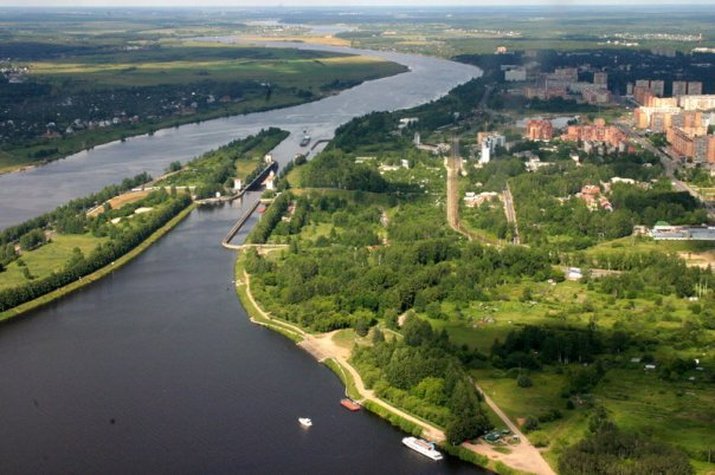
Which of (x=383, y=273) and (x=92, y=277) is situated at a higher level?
(x=383, y=273)

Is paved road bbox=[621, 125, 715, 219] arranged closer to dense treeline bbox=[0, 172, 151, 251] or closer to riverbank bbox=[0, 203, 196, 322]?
riverbank bbox=[0, 203, 196, 322]

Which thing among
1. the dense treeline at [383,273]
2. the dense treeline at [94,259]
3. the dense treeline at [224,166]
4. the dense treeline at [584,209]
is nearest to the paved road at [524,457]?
the dense treeline at [383,273]

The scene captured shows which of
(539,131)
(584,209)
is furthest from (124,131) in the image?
(584,209)

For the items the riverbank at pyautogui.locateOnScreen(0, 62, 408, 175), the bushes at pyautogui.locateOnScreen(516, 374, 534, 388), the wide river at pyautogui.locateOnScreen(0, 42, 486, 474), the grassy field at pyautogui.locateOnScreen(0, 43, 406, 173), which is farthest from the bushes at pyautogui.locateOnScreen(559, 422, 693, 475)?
the grassy field at pyautogui.locateOnScreen(0, 43, 406, 173)

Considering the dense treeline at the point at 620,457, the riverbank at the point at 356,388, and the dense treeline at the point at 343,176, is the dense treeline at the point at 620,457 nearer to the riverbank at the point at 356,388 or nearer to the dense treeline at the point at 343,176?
the riverbank at the point at 356,388

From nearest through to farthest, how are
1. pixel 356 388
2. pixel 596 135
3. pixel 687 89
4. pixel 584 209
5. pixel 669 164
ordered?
pixel 356 388 → pixel 584 209 → pixel 669 164 → pixel 596 135 → pixel 687 89

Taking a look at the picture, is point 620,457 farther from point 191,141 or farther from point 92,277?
point 191,141
